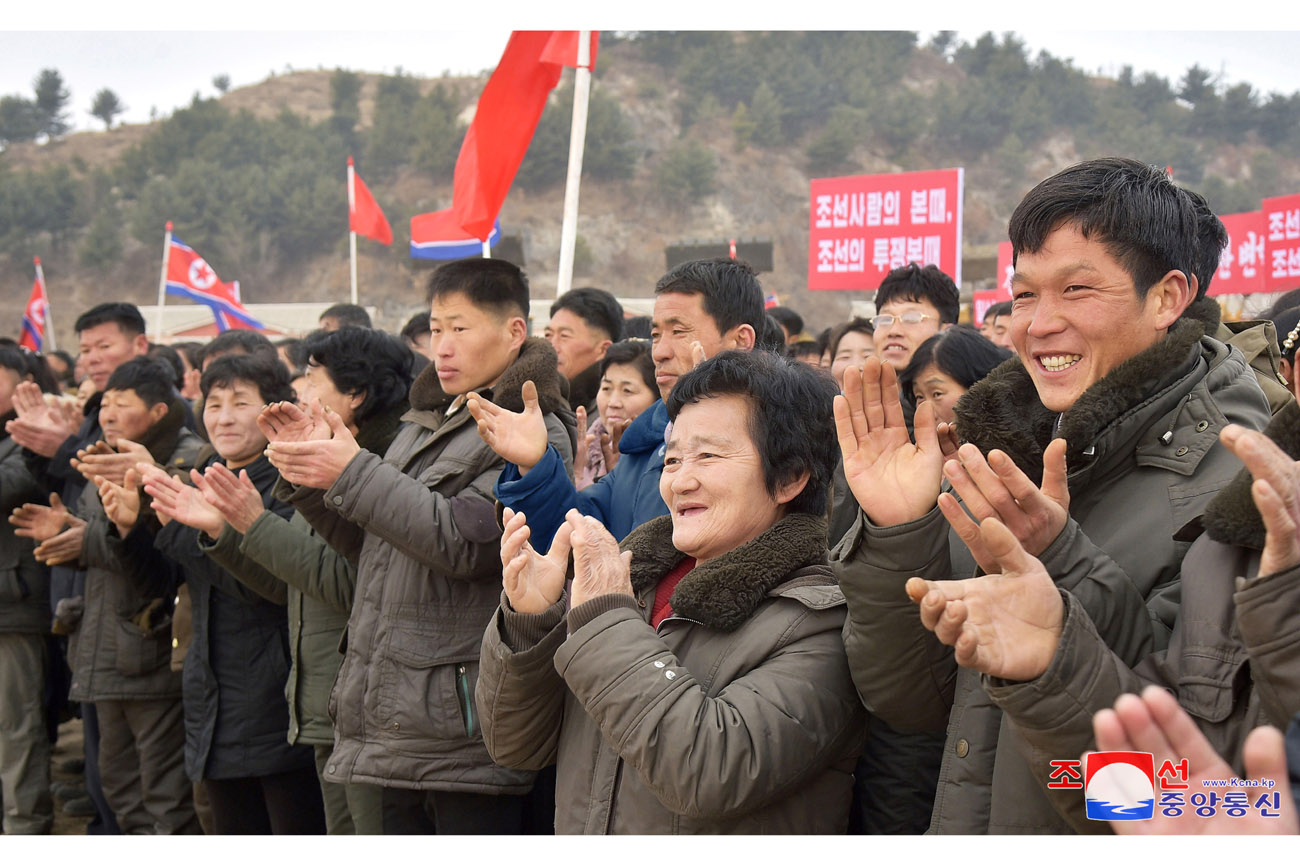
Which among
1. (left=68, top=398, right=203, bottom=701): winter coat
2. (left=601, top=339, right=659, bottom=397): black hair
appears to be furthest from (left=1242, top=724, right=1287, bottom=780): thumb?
(left=68, top=398, right=203, bottom=701): winter coat

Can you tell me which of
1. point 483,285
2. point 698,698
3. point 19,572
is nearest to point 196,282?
point 19,572

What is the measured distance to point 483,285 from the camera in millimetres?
3268

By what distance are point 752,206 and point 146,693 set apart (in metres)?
50.5

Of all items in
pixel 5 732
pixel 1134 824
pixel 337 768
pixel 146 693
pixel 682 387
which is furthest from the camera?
pixel 5 732

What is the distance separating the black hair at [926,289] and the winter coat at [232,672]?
2.37 meters

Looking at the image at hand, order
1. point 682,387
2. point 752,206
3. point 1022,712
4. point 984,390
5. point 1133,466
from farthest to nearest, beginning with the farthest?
point 752,206 < point 682,387 < point 984,390 < point 1133,466 < point 1022,712

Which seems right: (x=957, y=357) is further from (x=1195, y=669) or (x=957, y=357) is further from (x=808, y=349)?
(x=808, y=349)

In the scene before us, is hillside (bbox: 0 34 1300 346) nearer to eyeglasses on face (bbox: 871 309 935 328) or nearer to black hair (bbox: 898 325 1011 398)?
eyeglasses on face (bbox: 871 309 935 328)

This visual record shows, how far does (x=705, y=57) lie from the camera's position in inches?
2334

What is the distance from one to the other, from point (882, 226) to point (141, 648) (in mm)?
6615

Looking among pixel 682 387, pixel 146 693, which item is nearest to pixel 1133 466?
pixel 682 387

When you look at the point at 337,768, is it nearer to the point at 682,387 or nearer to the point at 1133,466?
the point at 682,387

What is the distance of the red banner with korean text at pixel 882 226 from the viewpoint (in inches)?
327

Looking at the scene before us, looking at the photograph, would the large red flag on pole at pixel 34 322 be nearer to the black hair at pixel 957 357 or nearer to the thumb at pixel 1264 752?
the black hair at pixel 957 357
